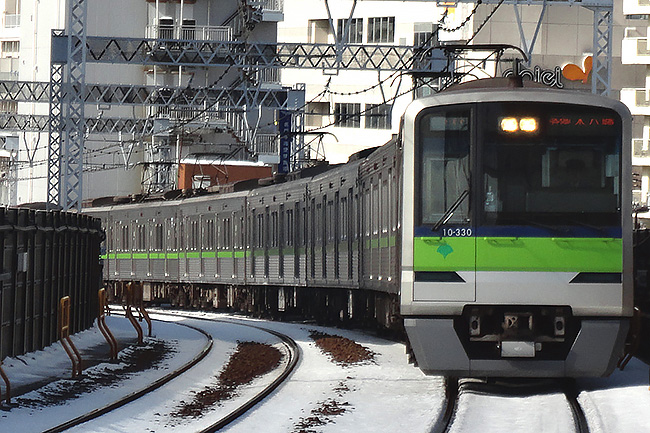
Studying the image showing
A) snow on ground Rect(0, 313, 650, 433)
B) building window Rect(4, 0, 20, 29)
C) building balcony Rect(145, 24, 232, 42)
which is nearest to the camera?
snow on ground Rect(0, 313, 650, 433)

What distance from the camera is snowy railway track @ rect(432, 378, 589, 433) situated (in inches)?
416

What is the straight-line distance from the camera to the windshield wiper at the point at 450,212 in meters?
12.5

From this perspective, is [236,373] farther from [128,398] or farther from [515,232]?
[515,232]

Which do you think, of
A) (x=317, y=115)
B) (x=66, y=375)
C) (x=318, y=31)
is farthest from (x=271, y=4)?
(x=66, y=375)

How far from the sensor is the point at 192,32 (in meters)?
63.4

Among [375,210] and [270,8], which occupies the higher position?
[270,8]

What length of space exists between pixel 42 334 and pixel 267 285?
13.7m

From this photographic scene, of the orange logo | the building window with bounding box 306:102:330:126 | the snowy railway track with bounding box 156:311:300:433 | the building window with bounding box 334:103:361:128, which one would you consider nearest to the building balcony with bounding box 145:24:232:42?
the building window with bounding box 334:103:361:128

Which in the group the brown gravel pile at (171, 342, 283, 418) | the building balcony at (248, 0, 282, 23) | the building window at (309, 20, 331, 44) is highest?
the building window at (309, 20, 331, 44)

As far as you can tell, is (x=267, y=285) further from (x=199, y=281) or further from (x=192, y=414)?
(x=192, y=414)

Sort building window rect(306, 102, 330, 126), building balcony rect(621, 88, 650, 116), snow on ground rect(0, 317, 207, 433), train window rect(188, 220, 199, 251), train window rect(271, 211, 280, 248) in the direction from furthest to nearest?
building window rect(306, 102, 330, 126) < building balcony rect(621, 88, 650, 116) < train window rect(188, 220, 199, 251) < train window rect(271, 211, 280, 248) < snow on ground rect(0, 317, 207, 433)

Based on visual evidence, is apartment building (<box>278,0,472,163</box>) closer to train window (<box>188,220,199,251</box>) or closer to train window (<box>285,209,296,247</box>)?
train window (<box>188,220,199,251</box>)

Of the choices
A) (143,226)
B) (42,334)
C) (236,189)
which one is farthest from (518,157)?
(143,226)

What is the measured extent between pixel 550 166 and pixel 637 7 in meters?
36.7
